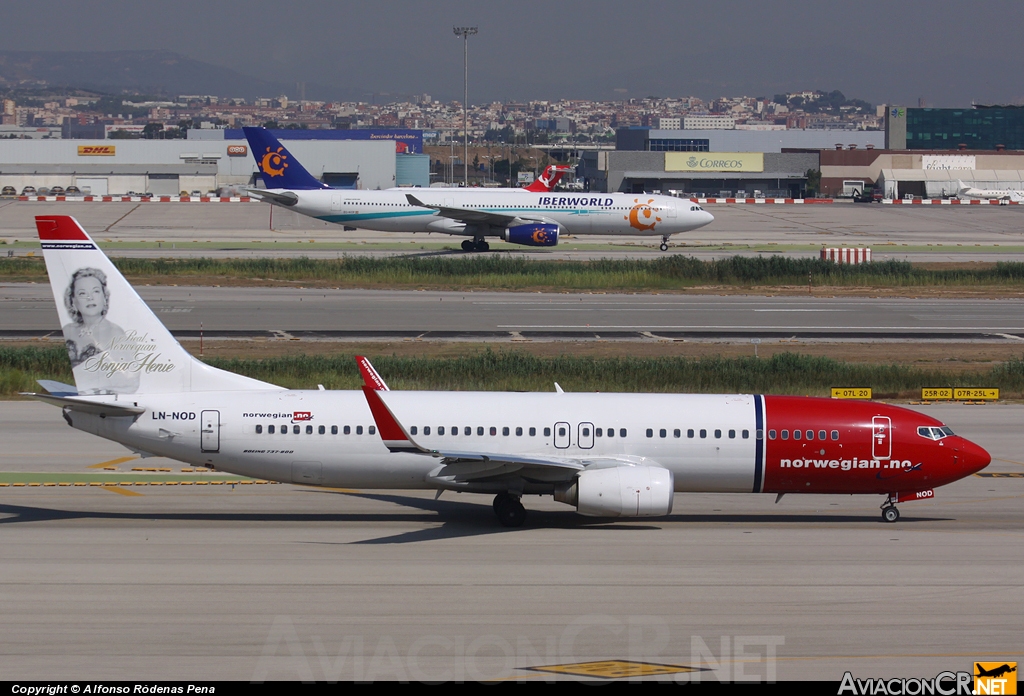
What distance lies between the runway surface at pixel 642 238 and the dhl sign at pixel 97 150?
40.4 meters

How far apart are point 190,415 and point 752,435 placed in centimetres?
1250

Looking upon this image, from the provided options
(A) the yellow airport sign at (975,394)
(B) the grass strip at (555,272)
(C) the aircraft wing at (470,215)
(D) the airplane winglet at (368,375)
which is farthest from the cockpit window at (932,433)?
(C) the aircraft wing at (470,215)

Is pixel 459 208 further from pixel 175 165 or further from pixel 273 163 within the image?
pixel 175 165

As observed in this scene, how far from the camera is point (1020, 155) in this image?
579 feet

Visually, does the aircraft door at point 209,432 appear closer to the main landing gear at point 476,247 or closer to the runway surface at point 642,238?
the runway surface at point 642,238

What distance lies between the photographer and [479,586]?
2009cm

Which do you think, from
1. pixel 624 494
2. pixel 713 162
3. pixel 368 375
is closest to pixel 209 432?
pixel 368 375

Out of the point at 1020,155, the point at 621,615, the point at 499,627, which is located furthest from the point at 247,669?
the point at 1020,155

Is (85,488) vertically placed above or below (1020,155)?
below

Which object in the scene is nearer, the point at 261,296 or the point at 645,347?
the point at 645,347

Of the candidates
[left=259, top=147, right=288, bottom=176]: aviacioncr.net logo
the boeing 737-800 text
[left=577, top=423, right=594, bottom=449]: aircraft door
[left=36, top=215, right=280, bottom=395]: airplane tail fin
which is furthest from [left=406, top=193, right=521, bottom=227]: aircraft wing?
[left=577, top=423, right=594, bottom=449]: aircraft door

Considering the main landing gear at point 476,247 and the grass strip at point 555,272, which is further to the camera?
the main landing gear at point 476,247

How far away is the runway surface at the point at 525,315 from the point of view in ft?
163

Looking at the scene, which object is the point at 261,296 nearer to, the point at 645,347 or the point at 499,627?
the point at 645,347
